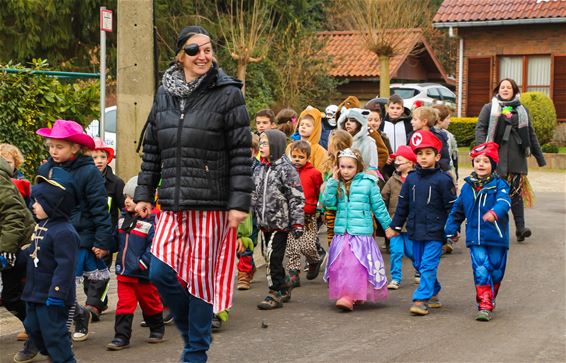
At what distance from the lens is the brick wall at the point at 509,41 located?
102 feet

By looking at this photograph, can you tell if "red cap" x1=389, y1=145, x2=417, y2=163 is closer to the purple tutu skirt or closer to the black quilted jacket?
the purple tutu skirt

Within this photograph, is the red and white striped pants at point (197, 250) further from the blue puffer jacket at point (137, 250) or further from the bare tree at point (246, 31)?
the bare tree at point (246, 31)

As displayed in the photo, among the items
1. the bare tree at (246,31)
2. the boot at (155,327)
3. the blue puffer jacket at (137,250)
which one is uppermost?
the bare tree at (246,31)

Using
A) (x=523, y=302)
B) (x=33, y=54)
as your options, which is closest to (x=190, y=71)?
(x=523, y=302)

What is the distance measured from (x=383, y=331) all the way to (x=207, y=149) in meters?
2.81

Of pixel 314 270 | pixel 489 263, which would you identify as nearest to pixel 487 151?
pixel 489 263

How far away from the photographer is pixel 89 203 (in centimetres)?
786

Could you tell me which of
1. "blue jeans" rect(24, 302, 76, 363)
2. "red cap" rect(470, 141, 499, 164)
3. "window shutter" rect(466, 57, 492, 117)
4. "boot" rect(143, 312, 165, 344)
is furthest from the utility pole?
"window shutter" rect(466, 57, 492, 117)

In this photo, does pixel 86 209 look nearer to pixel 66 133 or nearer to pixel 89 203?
pixel 89 203

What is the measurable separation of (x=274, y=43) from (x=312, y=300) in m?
21.3

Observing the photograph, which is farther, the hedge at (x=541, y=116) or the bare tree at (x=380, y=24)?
the bare tree at (x=380, y=24)

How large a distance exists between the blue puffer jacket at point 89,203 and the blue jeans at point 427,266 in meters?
2.77

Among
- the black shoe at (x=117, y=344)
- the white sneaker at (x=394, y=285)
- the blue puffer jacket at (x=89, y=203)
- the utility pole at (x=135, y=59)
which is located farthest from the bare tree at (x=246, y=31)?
the black shoe at (x=117, y=344)

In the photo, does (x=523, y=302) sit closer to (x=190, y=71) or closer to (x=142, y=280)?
(x=142, y=280)
